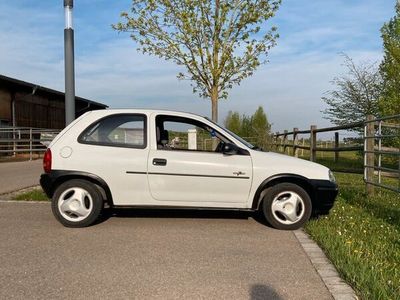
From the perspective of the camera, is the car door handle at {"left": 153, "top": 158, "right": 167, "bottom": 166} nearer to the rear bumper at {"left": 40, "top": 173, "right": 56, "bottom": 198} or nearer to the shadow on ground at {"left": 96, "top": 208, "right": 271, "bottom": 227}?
the shadow on ground at {"left": 96, "top": 208, "right": 271, "bottom": 227}

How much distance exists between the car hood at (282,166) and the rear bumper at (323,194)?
0.09 metres

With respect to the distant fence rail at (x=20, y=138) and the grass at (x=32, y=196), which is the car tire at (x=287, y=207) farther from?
the distant fence rail at (x=20, y=138)

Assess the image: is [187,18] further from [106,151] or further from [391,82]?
[391,82]

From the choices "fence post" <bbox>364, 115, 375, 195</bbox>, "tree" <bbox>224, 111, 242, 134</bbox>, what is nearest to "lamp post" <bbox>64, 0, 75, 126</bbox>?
"fence post" <bbox>364, 115, 375, 195</bbox>

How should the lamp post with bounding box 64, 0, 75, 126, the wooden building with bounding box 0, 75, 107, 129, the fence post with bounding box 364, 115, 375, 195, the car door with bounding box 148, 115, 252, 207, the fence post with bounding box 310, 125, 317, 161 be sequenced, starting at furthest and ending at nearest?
the wooden building with bounding box 0, 75, 107, 129
the fence post with bounding box 310, 125, 317, 161
the fence post with bounding box 364, 115, 375, 195
the lamp post with bounding box 64, 0, 75, 126
the car door with bounding box 148, 115, 252, 207

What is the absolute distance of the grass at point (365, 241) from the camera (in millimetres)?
4113

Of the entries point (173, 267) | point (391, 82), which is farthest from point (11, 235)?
point (391, 82)

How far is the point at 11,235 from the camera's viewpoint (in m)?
6.05

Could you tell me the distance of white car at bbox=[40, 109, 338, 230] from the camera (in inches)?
255

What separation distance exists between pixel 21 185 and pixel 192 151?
6207 millimetres

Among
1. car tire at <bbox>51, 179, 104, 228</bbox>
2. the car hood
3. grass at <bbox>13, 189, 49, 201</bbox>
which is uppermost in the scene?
the car hood

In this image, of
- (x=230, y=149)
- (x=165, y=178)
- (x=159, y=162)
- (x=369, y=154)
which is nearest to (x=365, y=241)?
(x=230, y=149)

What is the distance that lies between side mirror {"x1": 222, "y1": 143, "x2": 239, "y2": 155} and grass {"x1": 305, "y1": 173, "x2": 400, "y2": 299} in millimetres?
1416

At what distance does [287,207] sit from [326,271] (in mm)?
1992
